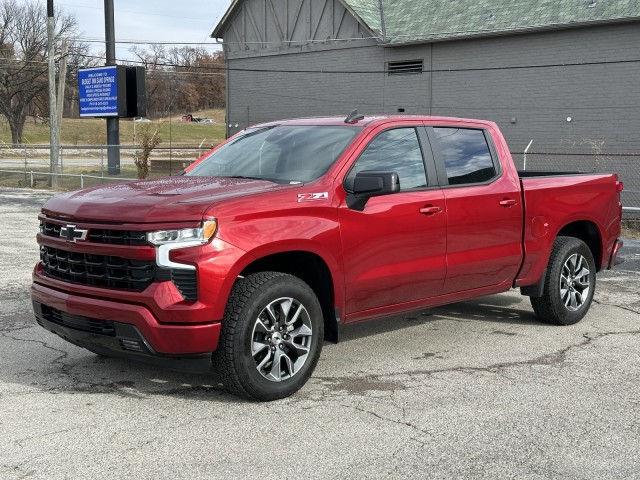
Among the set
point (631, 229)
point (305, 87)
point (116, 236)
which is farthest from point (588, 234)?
point (305, 87)

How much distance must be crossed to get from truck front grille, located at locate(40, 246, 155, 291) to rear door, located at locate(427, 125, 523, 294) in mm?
2521

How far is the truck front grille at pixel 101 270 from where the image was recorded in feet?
15.8

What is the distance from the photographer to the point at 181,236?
4766 millimetres

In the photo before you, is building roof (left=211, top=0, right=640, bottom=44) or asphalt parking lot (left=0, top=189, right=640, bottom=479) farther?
building roof (left=211, top=0, right=640, bottom=44)

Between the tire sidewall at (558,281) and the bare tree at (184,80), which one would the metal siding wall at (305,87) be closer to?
the bare tree at (184,80)

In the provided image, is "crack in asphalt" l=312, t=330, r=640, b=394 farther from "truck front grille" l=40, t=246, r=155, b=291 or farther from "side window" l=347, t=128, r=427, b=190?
"truck front grille" l=40, t=246, r=155, b=291

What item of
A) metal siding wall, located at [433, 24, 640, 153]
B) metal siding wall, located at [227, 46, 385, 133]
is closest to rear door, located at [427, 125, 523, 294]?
metal siding wall, located at [433, 24, 640, 153]

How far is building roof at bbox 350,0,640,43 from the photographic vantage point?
23.2m

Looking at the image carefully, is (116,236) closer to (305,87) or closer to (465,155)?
(465,155)

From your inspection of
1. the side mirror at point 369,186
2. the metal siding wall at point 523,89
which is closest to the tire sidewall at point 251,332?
the side mirror at point 369,186

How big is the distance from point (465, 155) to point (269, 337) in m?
2.57

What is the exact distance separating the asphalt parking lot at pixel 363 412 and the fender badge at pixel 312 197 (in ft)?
4.24

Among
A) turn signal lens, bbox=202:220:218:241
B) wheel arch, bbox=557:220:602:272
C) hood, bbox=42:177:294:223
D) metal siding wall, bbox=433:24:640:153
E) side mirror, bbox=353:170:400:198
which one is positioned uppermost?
metal siding wall, bbox=433:24:640:153

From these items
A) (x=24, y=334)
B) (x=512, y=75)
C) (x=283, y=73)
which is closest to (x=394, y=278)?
(x=24, y=334)
